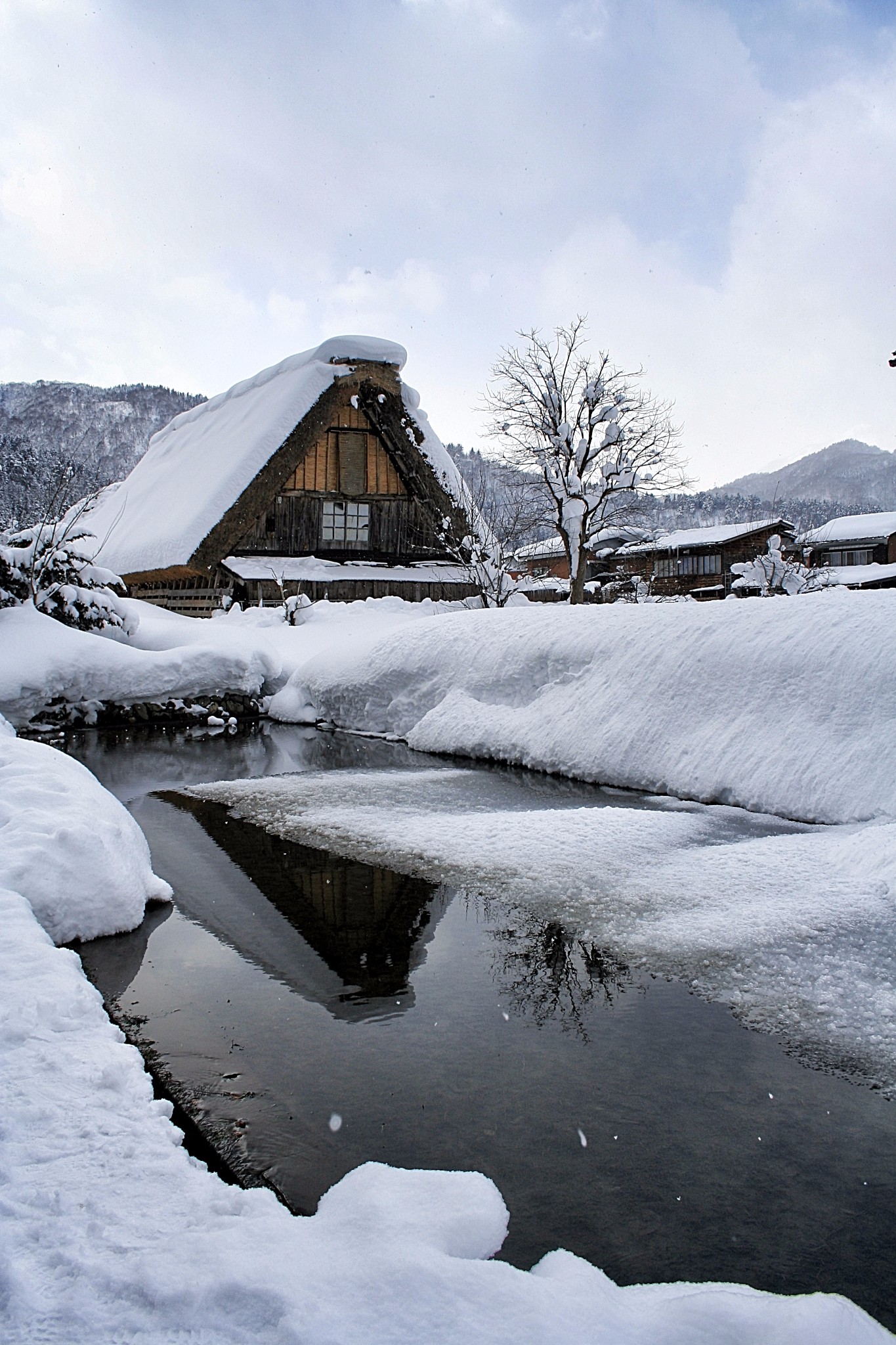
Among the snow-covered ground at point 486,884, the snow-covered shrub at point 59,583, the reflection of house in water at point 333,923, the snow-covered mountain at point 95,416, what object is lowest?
the reflection of house in water at point 333,923

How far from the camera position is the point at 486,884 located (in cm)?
434

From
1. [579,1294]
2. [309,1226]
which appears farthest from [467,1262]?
[309,1226]

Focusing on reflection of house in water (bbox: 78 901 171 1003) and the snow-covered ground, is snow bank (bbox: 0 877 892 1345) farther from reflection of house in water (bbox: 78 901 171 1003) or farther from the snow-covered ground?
reflection of house in water (bbox: 78 901 171 1003)

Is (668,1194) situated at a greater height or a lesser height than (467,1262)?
lesser

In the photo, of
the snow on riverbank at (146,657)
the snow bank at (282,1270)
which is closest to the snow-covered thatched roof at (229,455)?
the snow on riverbank at (146,657)

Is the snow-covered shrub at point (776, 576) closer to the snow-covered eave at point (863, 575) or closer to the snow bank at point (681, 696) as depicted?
the snow-covered eave at point (863, 575)

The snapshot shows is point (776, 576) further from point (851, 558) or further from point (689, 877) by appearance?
point (851, 558)

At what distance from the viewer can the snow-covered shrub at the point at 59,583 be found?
11742mm

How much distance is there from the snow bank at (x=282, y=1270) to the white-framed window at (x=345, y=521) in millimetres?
18155

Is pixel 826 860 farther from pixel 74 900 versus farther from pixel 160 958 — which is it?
pixel 74 900

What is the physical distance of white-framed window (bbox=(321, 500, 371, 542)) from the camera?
63.8 feet

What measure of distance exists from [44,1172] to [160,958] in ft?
5.69

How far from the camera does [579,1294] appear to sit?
4.86 ft

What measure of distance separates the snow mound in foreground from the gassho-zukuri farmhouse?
12.9 meters
